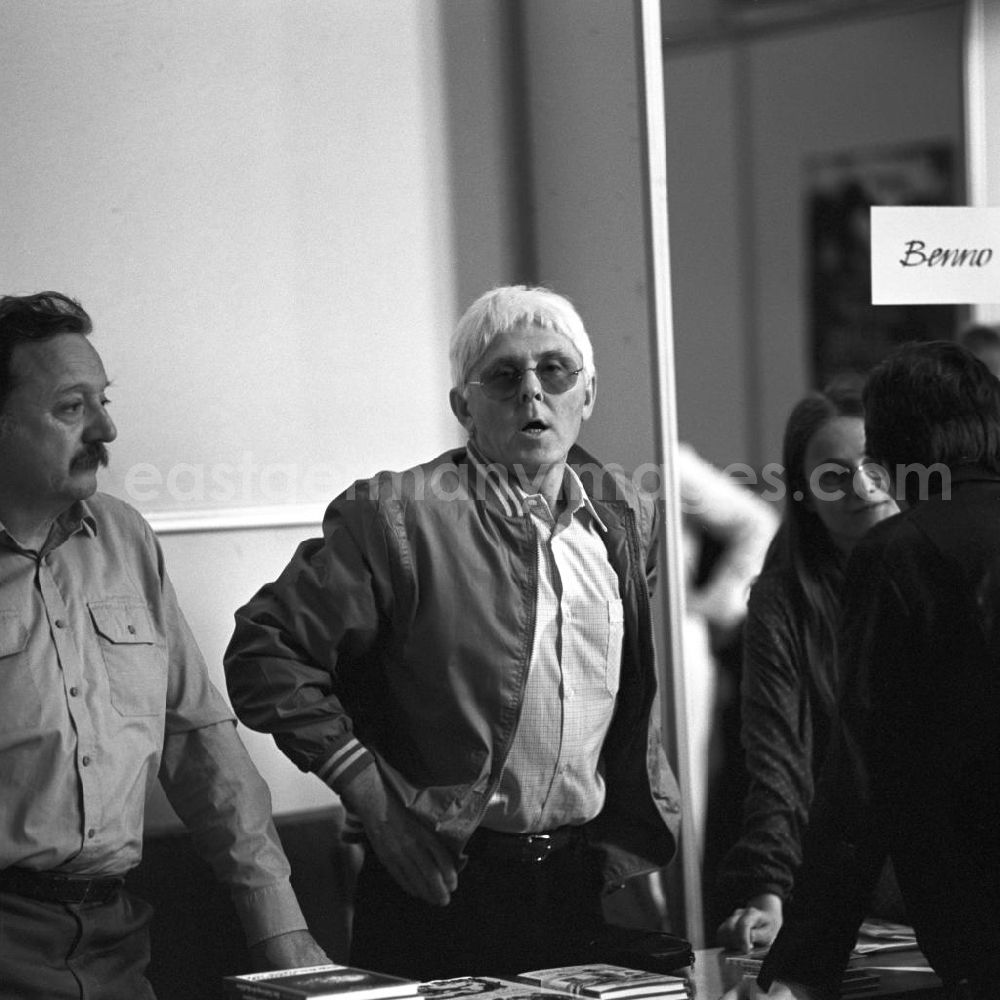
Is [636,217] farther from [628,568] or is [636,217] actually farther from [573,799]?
[573,799]

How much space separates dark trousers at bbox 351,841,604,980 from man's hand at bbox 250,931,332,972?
0.17 metres

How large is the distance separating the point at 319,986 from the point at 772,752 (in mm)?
1429

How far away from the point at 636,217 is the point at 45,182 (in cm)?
141

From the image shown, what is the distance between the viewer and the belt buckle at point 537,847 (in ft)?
9.51

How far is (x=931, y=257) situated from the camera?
4371mm

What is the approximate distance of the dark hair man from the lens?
2.46 metres

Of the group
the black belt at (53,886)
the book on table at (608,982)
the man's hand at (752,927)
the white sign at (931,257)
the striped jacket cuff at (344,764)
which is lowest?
the man's hand at (752,927)

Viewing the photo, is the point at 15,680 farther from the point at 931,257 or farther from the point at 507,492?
the point at 931,257

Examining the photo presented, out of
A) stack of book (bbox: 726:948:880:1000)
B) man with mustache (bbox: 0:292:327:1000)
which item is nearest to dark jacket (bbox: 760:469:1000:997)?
stack of book (bbox: 726:948:880:1000)

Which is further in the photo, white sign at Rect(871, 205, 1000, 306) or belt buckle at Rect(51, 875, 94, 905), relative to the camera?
white sign at Rect(871, 205, 1000, 306)

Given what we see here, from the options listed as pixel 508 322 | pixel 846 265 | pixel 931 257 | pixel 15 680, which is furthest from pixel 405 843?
pixel 931 257

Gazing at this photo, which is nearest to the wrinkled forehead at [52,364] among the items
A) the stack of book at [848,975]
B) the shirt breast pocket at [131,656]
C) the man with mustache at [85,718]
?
the man with mustache at [85,718]

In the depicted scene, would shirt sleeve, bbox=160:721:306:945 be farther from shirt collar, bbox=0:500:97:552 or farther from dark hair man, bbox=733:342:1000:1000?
dark hair man, bbox=733:342:1000:1000

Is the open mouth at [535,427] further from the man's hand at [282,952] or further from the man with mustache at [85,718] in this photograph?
the man's hand at [282,952]
